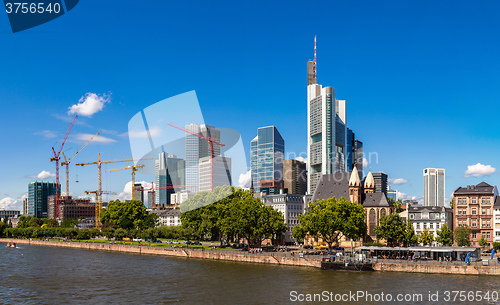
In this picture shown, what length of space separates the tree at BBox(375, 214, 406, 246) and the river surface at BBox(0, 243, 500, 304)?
43.7 meters

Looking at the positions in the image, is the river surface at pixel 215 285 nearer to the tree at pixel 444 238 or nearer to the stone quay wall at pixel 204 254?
the stone quay wall at pixel 204 254

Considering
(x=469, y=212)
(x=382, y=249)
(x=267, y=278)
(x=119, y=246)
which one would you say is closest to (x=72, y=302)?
(x=267, y=278)

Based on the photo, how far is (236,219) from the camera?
11381 cm

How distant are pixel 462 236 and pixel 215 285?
2967 inches

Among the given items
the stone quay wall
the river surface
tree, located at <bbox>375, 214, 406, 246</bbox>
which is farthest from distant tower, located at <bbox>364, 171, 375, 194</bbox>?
the river surface

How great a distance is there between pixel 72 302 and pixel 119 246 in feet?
260

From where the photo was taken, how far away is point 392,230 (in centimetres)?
11906

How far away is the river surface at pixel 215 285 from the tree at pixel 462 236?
45129mm

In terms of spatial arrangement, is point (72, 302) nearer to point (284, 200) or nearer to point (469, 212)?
point (469, 212)

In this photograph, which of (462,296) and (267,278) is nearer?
(462,296)

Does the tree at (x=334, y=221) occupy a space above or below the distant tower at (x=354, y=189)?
below

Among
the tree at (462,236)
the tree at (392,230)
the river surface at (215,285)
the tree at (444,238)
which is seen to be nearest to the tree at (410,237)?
the tree at (392,230)

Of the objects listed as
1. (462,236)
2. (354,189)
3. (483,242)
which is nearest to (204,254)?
(354,189)

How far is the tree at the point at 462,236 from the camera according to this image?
373 feet
